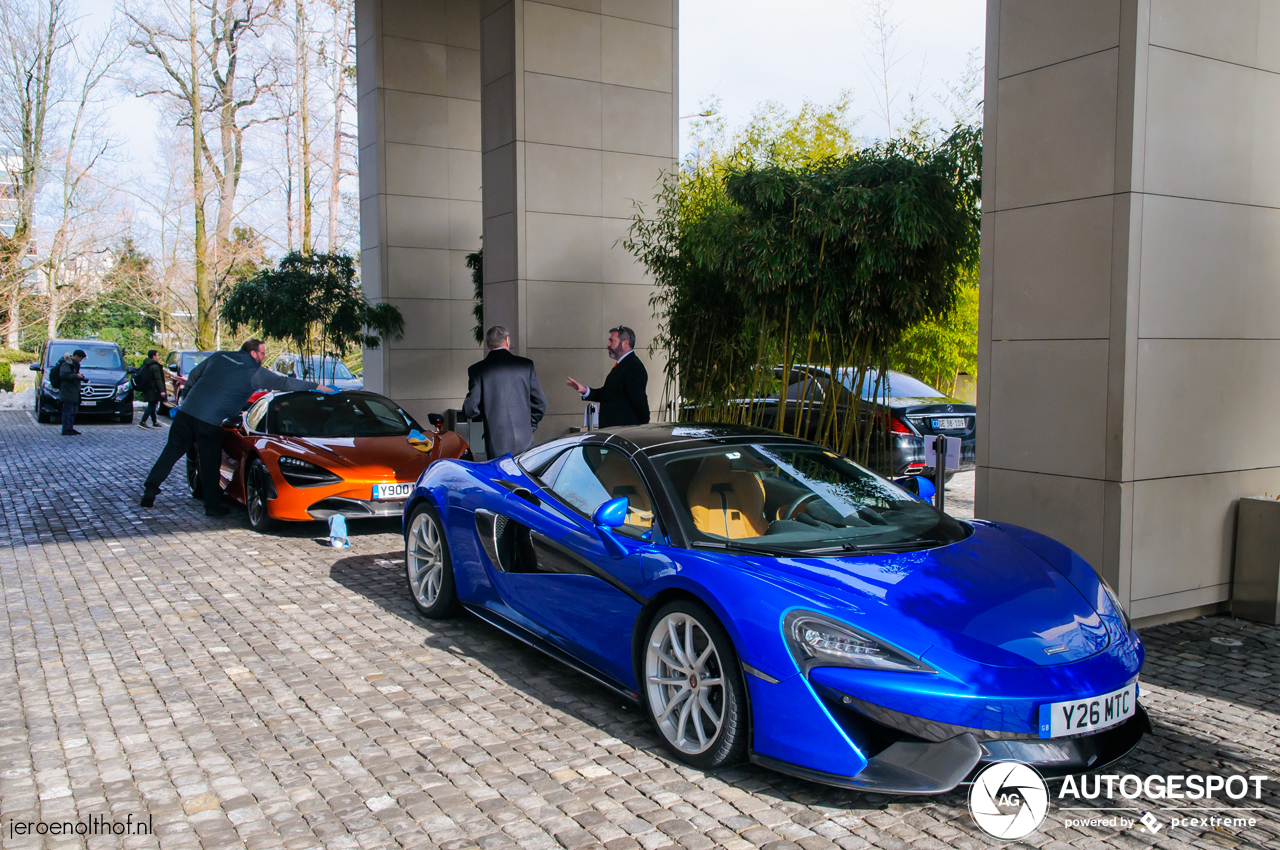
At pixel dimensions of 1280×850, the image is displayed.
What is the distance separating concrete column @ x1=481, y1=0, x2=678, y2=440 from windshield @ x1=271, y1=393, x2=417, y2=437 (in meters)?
2.34

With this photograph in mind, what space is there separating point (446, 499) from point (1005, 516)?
3.45m

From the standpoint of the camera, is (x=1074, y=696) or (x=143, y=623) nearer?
(x=1074, y=696)

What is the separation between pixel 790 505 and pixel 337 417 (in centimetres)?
595

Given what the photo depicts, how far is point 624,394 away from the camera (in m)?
8.28

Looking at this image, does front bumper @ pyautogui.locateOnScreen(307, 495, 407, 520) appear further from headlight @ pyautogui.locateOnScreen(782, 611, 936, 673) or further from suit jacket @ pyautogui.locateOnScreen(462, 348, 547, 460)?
headlight @ pyautogui.locateOnScreen(782, 611, 936, 673)

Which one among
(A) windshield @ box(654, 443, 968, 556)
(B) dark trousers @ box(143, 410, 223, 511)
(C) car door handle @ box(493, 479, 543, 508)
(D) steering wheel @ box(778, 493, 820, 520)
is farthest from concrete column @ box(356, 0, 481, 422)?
(D) steering wheel @ box(778, 493, 820, 520)

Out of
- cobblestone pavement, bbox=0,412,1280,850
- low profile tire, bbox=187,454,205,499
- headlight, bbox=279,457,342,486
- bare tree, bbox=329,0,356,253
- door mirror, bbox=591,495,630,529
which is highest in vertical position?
bare tree, bbox=329,0,356,253

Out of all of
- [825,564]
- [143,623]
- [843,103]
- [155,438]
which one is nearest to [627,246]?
[143,623]

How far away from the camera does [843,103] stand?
739 inches

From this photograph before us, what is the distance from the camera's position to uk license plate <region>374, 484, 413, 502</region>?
7984 millimetres

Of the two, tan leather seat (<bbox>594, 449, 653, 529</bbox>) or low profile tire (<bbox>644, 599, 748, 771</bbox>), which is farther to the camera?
tan leather seat (<bbox>594, 449, 653, 529</bbox>)

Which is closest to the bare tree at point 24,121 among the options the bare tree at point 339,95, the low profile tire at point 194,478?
the bare tree at point 339,95

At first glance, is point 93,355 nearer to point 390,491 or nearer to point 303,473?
point 303,473

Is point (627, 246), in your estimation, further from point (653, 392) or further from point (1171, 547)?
point (1171, 547)
